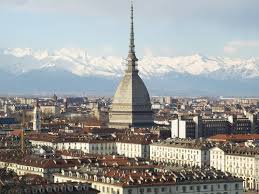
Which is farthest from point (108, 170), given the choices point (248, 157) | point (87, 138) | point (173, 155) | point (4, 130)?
point (4, 130)

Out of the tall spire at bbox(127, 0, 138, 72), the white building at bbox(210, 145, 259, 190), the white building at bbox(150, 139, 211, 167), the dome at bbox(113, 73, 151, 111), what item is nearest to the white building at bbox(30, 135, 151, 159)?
→ the white building at bbox(150, 139, 211, 167)

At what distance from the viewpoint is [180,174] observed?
246ft

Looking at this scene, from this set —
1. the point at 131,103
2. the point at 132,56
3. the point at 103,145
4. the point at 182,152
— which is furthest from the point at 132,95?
the point at 182,152

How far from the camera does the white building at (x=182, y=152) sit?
113m

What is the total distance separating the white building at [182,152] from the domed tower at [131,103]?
50.3 m

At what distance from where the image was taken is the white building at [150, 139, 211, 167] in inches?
4451

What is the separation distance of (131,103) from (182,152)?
60548 millimetres

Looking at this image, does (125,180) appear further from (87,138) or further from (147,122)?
(147,122)

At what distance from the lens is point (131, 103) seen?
177875mm

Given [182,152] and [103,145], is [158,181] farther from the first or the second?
[103,145]

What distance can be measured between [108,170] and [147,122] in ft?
320

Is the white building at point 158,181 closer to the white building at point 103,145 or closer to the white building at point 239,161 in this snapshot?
the white building at point 239,161

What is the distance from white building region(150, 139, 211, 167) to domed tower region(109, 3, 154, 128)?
50.3m

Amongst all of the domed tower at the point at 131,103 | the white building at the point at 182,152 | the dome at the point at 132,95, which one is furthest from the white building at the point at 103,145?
the dome at the point at 132,95
